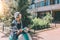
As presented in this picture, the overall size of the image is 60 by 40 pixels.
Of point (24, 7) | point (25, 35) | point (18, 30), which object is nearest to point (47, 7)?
point (24, 7)

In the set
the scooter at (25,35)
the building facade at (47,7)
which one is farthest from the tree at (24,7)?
the building facade at (47,7)

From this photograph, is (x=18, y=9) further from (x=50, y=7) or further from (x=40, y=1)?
(x=40, y=1)

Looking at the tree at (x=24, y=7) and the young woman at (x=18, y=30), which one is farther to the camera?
the tree at (x=24, y=7)

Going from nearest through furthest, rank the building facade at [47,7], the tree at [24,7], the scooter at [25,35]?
1. the scooter at [25,35]
2. the tree at [24,7]
3. the building facade at [47,7]

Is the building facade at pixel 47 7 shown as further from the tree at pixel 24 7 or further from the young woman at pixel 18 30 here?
the young woman at pixel 18 30

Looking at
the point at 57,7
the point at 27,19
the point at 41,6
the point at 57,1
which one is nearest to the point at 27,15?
the point at 27,19

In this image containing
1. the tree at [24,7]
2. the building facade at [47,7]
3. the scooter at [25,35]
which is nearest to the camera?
the scooter at [25,35]

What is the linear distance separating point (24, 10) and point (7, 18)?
95.0 inches

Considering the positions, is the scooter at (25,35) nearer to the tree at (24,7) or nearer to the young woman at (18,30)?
the young woman at (18,30)

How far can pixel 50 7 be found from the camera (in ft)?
→ 121

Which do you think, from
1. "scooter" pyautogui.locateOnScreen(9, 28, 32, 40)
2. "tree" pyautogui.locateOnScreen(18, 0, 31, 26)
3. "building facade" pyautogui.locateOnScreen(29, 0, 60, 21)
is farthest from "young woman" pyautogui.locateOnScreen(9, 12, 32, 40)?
"building facade" pyautogui.locateOnScreen(29, 0, 60, 21)

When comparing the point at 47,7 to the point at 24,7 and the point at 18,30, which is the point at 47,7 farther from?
the point at 18,30

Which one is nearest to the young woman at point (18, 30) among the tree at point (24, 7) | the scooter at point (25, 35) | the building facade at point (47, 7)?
the scooter at point (25, 35)

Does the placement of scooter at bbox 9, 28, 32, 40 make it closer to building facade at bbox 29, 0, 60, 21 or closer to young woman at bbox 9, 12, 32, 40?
young woman at bbox 9, 12, 32, 40
